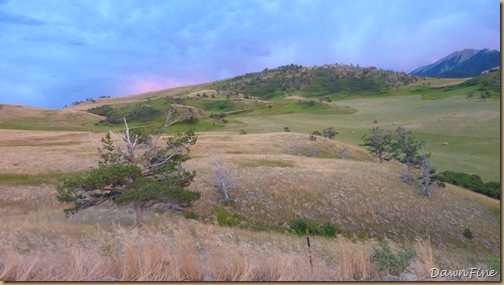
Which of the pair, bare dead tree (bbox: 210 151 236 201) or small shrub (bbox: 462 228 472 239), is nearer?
small shrub (bbox: 462 228 472 239)

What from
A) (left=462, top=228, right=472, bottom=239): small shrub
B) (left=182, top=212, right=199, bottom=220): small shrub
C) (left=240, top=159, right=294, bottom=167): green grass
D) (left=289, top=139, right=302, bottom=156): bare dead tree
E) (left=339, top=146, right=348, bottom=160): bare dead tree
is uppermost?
(left=182, top=212, right=199, bottom=220): small shrub

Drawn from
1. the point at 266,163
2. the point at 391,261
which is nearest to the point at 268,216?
the point at 266,163

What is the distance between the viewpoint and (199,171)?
37062 millimetres

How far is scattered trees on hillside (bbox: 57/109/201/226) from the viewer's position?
18828mm

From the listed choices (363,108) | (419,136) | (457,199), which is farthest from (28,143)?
(363,108)

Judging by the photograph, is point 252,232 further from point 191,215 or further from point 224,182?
point 224,182

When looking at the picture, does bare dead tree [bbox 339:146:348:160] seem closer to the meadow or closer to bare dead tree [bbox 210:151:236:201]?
the meadow

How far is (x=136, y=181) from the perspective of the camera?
1966cm

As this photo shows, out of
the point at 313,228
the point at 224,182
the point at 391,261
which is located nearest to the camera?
the point at 391,261

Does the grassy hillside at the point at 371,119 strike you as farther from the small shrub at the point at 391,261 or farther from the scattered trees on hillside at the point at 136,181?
the small shrub at the point at 391,261

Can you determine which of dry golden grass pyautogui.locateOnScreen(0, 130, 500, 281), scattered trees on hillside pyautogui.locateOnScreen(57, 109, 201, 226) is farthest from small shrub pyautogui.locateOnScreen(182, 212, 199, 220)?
scattered trees on hillside pyautogui.locateOnScreen(57, 109, 201, 226)

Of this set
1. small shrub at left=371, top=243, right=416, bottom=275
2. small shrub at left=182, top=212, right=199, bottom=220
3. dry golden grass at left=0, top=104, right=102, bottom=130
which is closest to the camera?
small shrub at left=371, top=243, right=416, bottom=275

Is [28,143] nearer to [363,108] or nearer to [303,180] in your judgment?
[303,180]

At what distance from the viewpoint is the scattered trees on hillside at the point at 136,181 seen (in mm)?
18828
